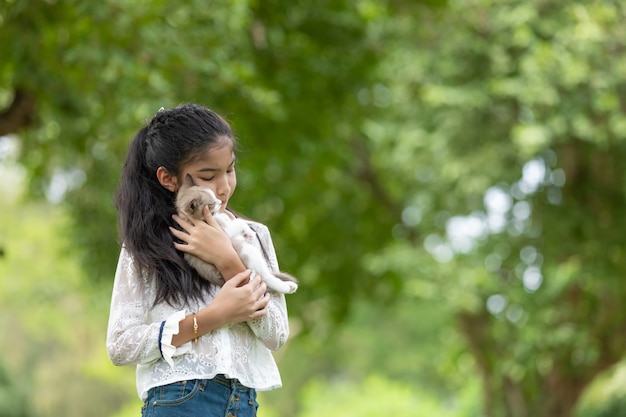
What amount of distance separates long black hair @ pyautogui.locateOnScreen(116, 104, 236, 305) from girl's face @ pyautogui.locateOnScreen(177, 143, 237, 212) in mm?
16

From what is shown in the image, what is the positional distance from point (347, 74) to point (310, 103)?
544 millimetres

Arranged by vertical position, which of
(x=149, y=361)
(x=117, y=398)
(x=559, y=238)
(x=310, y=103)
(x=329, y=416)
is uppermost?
(x=117, y=398)

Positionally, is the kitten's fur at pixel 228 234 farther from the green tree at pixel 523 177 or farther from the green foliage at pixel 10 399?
the green foliage at pixel 10 399

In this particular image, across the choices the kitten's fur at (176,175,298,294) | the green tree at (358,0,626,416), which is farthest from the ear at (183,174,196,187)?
the green tree at (358,0,626,416)

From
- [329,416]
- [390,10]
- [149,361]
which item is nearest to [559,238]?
[390,10]

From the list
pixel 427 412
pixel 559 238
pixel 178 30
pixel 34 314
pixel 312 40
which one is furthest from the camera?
pixel 34 314

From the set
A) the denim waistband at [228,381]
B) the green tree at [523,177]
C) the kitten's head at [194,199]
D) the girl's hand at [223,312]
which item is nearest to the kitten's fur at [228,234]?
the kitten's head at [194,199]

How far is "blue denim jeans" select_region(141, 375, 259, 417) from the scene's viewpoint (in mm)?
2795

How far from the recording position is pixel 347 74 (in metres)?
10.9

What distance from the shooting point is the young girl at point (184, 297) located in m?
2.81

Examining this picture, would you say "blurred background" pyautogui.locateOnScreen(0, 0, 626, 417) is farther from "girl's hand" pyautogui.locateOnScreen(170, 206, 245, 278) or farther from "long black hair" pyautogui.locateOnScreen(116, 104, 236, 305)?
"girl's hand" pyautogui.locateOnScreen(170, 206, 245, 278)

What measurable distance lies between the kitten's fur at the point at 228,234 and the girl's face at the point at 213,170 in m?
0.02

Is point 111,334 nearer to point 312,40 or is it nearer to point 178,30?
point 178,30

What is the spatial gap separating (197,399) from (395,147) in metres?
9.96
